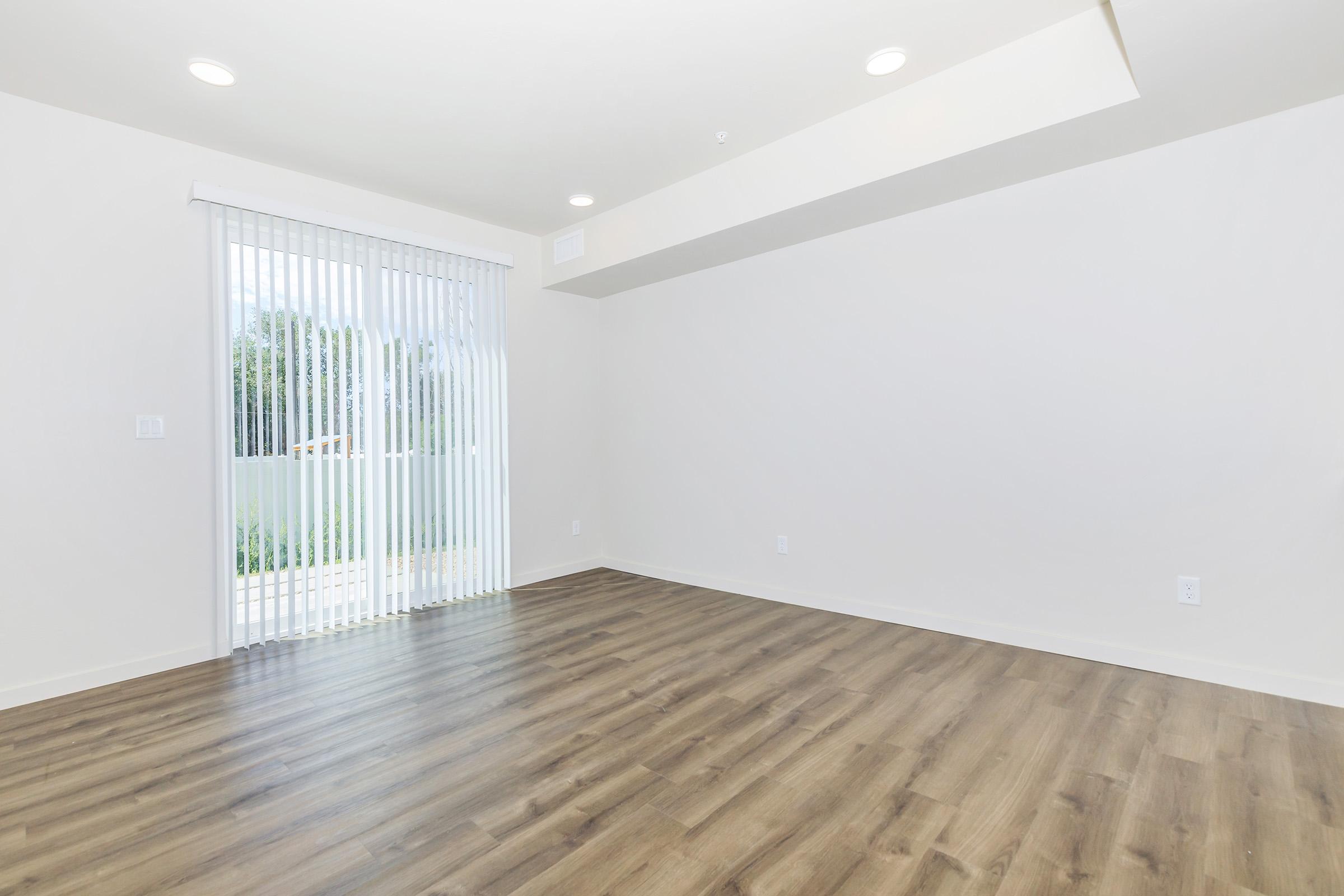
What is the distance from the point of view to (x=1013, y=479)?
10.7 feet

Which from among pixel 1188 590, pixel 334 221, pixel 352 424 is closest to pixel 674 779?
pixel 1188 590

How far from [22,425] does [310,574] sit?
4.66 ft

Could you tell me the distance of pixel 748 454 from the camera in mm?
4449

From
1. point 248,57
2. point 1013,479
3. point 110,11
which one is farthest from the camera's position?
point 1013,479

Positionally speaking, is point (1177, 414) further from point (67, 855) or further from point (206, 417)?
point (206, 417)

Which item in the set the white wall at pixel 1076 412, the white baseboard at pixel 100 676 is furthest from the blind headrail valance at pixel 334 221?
the white baseboard at pixel 100 676

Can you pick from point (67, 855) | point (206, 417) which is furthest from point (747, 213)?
point (67, 855)

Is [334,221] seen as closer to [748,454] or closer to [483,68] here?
[483,68]

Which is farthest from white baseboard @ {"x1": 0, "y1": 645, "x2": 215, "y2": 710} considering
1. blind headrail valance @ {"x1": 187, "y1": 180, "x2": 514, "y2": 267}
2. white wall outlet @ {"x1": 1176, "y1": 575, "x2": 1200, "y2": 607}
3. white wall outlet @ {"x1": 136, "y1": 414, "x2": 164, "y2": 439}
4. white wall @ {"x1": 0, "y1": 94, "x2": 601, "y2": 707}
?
white wall outlet @ {"x1": 1176, "y1": 575, "x2": 1200, "y2": 607}

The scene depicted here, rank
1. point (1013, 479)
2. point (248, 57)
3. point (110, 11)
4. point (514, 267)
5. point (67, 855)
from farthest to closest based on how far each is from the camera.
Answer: point (514, 267) < point (1013, 479) < point (248, 57) < point (110, 11) < point (67, 855)

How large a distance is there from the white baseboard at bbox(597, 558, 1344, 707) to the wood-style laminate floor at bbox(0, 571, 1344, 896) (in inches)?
3.2

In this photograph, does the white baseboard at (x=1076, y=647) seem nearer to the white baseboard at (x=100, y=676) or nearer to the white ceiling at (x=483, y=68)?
the white ceiling at (x=483, y=68)

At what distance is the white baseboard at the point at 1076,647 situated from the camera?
252 cm

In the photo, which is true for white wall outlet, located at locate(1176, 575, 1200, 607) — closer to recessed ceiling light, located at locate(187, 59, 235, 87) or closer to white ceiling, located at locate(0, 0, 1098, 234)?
white ceiling, located at locate(0, 0, 1098, 234)
